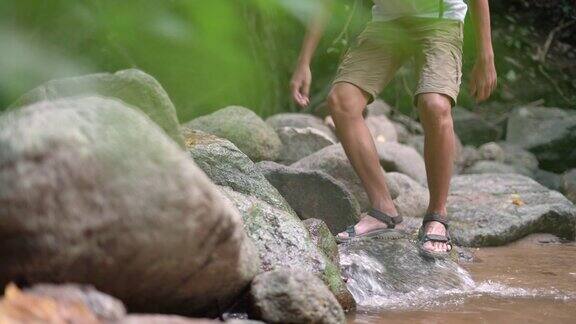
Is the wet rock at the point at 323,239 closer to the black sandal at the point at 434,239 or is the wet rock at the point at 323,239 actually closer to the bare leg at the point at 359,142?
the bare leg at the point at 359,142

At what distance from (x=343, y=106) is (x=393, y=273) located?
88cm

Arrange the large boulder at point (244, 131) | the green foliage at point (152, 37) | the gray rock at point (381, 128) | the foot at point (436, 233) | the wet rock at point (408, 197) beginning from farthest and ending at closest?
the gray rock at point (381, 128) < the large boulder at point (244, 131) < the wet rock at point (408, 197) < the foot at point (436, 233) < the green foliage at point (152, 37)

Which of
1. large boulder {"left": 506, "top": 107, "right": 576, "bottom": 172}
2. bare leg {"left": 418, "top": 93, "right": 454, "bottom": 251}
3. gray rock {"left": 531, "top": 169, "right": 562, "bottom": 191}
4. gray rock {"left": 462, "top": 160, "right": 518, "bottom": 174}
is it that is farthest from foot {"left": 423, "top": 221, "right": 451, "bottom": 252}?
large boulder {"left": 506, "top": 107, "right": 576, "bottom": 172}

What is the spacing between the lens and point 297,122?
322 inches

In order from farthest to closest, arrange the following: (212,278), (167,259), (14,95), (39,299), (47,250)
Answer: (212,278) < (167,259) < (47,250) < (39,299) < (14,95)

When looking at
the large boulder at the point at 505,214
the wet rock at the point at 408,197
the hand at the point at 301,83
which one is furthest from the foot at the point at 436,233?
the wet rock at the point at 408,197

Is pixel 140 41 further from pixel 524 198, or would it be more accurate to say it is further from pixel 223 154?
pixel 524 198

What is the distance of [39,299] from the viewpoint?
1.62m

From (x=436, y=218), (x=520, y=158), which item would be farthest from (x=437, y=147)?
(x=520, y=158)

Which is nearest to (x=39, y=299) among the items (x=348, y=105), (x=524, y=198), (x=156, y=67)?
(x=156, y=67)

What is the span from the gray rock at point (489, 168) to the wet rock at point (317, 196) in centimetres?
403

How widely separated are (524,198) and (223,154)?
10.1 feet

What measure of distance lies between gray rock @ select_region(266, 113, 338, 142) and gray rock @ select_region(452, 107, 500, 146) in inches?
103

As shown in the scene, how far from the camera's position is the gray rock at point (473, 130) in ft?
34.0
